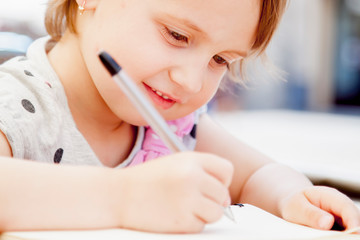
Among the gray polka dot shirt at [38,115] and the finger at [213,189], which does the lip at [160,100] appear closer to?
the gray polka dot shirt at [38,115]

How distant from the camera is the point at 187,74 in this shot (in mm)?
529

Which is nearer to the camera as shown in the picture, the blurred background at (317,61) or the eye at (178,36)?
the eye at (178,36)

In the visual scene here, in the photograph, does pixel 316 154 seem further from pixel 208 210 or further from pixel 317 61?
pixel 317 61

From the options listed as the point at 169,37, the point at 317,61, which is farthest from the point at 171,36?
the point at 317,61

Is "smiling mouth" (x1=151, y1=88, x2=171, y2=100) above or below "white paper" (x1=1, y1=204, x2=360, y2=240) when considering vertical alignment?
above

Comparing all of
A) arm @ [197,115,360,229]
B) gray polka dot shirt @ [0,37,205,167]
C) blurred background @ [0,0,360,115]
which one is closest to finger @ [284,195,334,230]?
arm @ [197,115,360,229]

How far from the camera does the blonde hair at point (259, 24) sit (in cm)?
59

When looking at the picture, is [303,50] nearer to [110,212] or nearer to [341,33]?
[341,33]

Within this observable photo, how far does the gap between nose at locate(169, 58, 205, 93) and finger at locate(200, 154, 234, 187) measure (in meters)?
0.17

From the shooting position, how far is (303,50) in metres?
3.90

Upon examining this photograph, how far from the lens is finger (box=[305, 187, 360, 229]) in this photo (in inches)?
18.8

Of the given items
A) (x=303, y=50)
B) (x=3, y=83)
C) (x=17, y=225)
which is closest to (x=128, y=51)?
(x=3, y=83)

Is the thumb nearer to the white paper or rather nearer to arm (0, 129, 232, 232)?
the white paper

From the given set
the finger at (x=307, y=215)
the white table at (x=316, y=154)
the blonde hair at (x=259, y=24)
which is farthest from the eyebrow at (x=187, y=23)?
the white table at (x=316, y=154)
